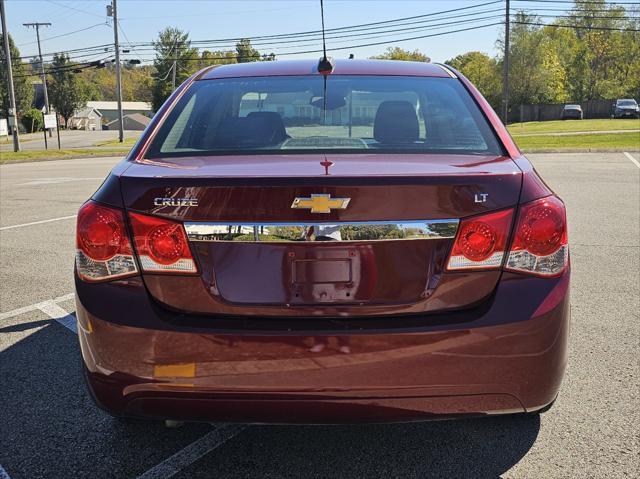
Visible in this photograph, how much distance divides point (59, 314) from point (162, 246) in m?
2.81

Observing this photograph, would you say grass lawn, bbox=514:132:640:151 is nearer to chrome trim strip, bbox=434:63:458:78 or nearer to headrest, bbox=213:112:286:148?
chrome trim strip, bbox=434:63:458:78

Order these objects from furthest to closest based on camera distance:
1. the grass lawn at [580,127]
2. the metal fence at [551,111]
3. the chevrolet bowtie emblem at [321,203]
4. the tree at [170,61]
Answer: the tree at [170,61]
the metal fence at [551,111]
the grass lawn at [580,127]
the chevrolet bowtie emblem at [321,203]

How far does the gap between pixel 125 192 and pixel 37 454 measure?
4.20ft

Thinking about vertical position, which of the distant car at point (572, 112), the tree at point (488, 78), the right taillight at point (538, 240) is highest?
the tree at point (488, 78)

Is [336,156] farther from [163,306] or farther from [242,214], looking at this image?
[163,306]

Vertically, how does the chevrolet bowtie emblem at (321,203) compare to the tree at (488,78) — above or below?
below

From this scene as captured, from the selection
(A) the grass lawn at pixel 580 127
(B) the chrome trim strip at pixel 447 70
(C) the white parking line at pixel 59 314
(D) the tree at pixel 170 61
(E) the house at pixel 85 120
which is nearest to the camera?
(B) the chrome trim strip at pixel 447 70

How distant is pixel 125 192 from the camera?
218cm

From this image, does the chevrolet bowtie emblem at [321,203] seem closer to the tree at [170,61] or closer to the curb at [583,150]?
the curb at [583,150]

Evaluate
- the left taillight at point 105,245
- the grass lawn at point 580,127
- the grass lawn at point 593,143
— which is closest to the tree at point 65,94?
the grass lawn at point 580,127

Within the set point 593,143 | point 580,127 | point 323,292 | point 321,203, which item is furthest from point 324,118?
point 580,127

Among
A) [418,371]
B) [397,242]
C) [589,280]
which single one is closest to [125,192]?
[397,242]

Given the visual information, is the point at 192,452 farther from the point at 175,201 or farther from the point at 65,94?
the point at 65,94

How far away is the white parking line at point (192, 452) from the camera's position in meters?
2.49
